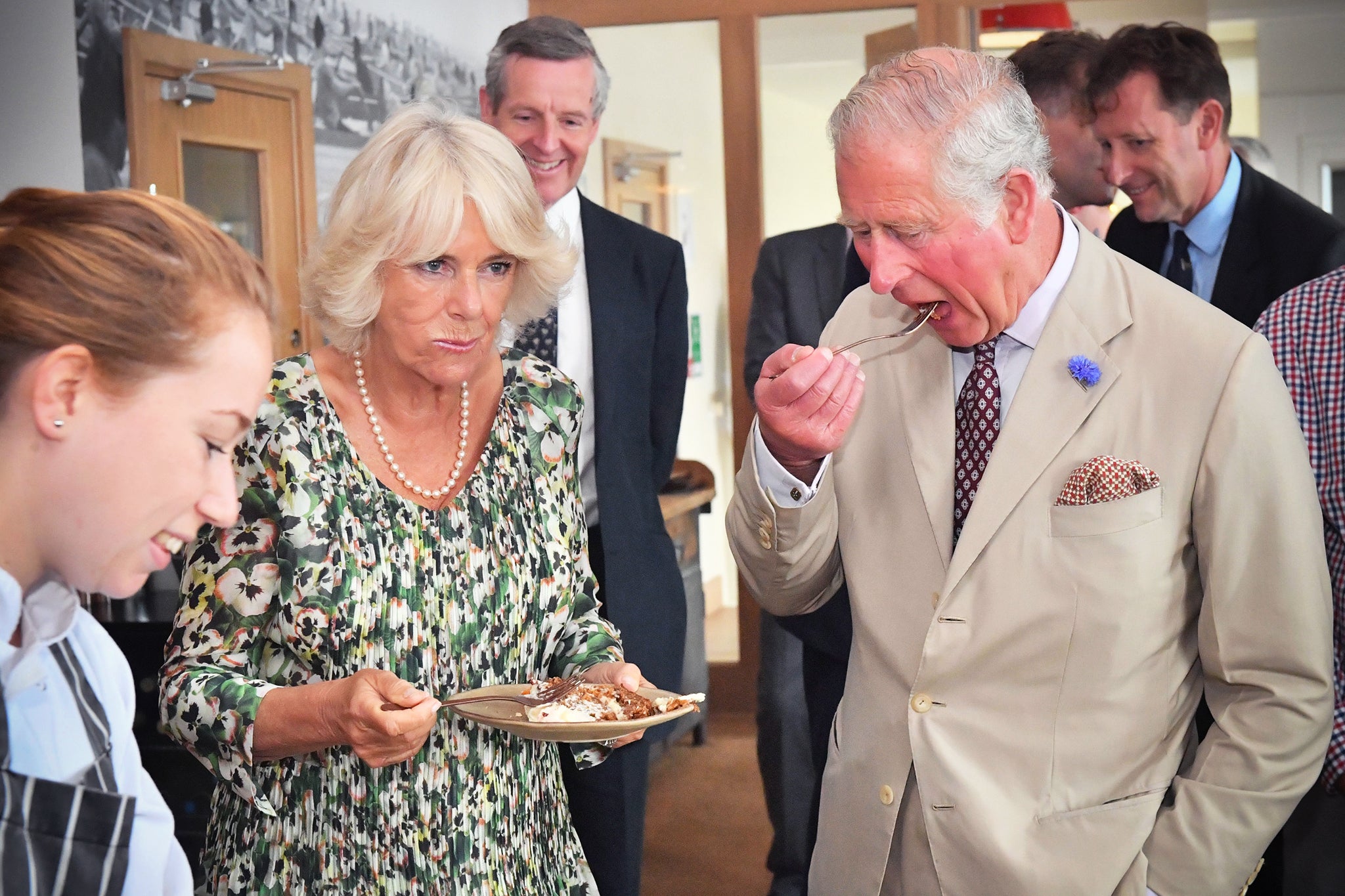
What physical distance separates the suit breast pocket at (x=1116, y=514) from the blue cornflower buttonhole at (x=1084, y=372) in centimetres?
15

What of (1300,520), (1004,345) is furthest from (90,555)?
(1300,520)

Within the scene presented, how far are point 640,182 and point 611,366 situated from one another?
3.13 m

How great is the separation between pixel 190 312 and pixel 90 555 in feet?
0.63

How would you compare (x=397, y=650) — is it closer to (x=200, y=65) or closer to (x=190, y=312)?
(x=190, y=312)

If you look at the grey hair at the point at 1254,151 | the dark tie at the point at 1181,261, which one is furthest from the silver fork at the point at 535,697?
the grey hair at the point at 1254,151

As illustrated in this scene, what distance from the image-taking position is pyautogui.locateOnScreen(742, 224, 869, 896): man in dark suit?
123 inches

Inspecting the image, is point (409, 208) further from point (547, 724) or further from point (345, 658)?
point (547, 724)

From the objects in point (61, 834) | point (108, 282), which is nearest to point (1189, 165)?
point (108, 282)

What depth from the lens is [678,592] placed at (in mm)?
2438

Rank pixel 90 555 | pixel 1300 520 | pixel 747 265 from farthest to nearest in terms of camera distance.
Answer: pixel 747 265 < pixel 1300 520 < pixel 90 555

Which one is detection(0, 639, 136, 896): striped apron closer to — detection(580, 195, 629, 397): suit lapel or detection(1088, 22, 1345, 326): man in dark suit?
detection(580, 195, 629, 397): suit lapel

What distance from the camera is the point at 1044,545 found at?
150 cm

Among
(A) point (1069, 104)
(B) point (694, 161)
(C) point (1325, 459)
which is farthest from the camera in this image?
(B) point (694, 161)

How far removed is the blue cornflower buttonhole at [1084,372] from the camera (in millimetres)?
1507
